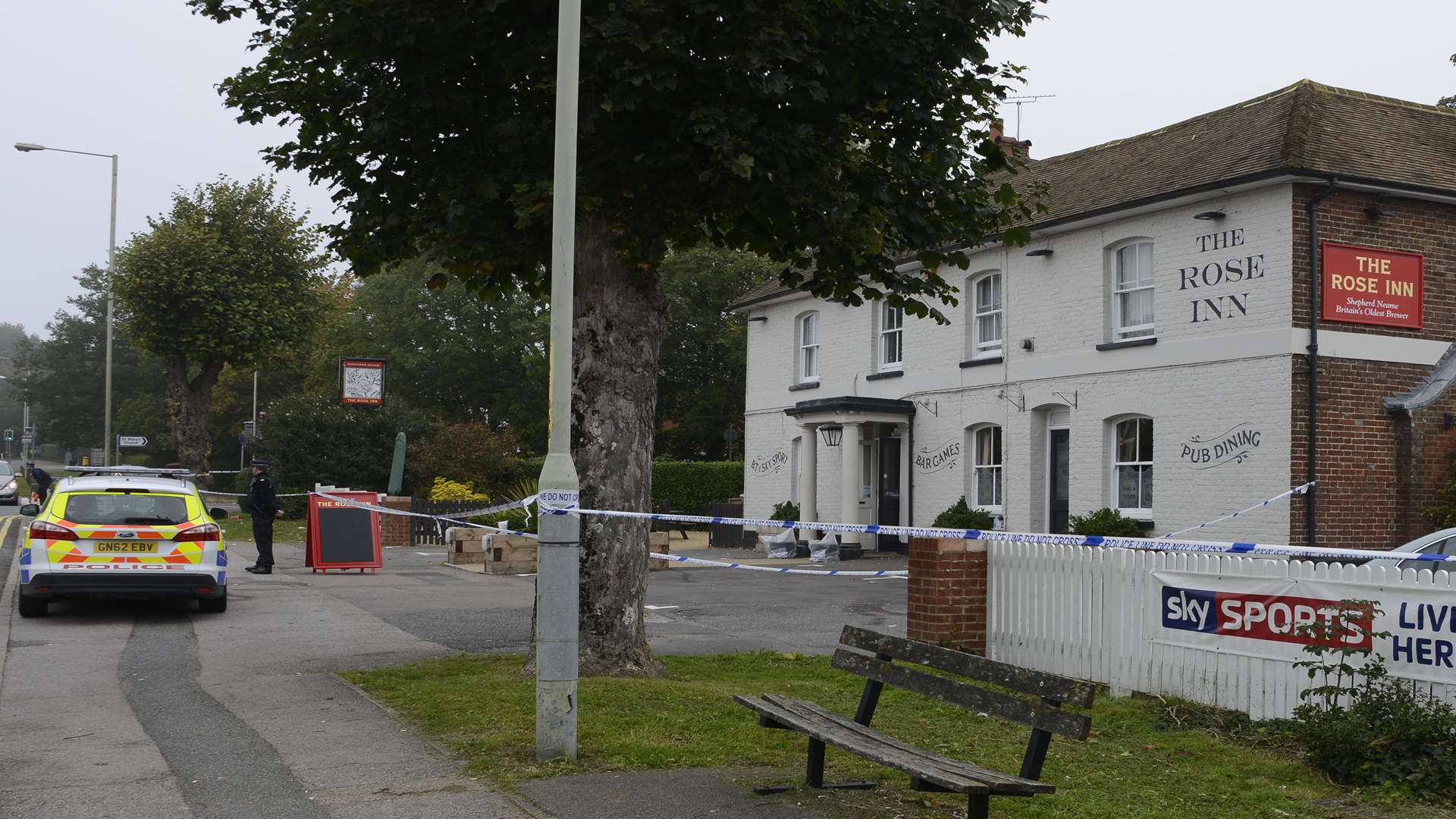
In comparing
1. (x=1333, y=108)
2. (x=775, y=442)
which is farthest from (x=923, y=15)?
(x=775, y=442)

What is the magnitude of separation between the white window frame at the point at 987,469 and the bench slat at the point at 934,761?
54.6 ft

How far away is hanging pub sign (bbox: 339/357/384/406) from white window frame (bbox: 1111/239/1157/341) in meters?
13.6

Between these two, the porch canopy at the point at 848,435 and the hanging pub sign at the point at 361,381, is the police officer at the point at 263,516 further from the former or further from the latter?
the porch canopy at the point at 848,435

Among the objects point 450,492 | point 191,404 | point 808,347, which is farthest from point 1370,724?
point 191,404

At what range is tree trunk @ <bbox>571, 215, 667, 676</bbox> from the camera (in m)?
10.3

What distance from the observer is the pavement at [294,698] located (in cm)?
663

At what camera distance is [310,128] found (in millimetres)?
10391

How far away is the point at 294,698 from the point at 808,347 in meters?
20.5

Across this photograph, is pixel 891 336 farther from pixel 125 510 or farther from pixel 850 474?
pixel 125 510

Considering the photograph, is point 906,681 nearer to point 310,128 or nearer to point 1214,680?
point 1214,680

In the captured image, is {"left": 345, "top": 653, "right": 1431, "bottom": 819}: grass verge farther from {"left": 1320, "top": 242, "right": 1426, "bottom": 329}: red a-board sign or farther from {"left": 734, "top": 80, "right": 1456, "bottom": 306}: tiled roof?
{"left": 1320, "top": 242, "right": 1426, "bottom": 329}: red a-board sign

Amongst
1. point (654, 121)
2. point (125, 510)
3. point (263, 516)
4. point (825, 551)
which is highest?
point (654, 121)

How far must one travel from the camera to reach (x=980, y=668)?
21.0ft

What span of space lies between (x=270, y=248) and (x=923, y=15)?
33682 millimetres
